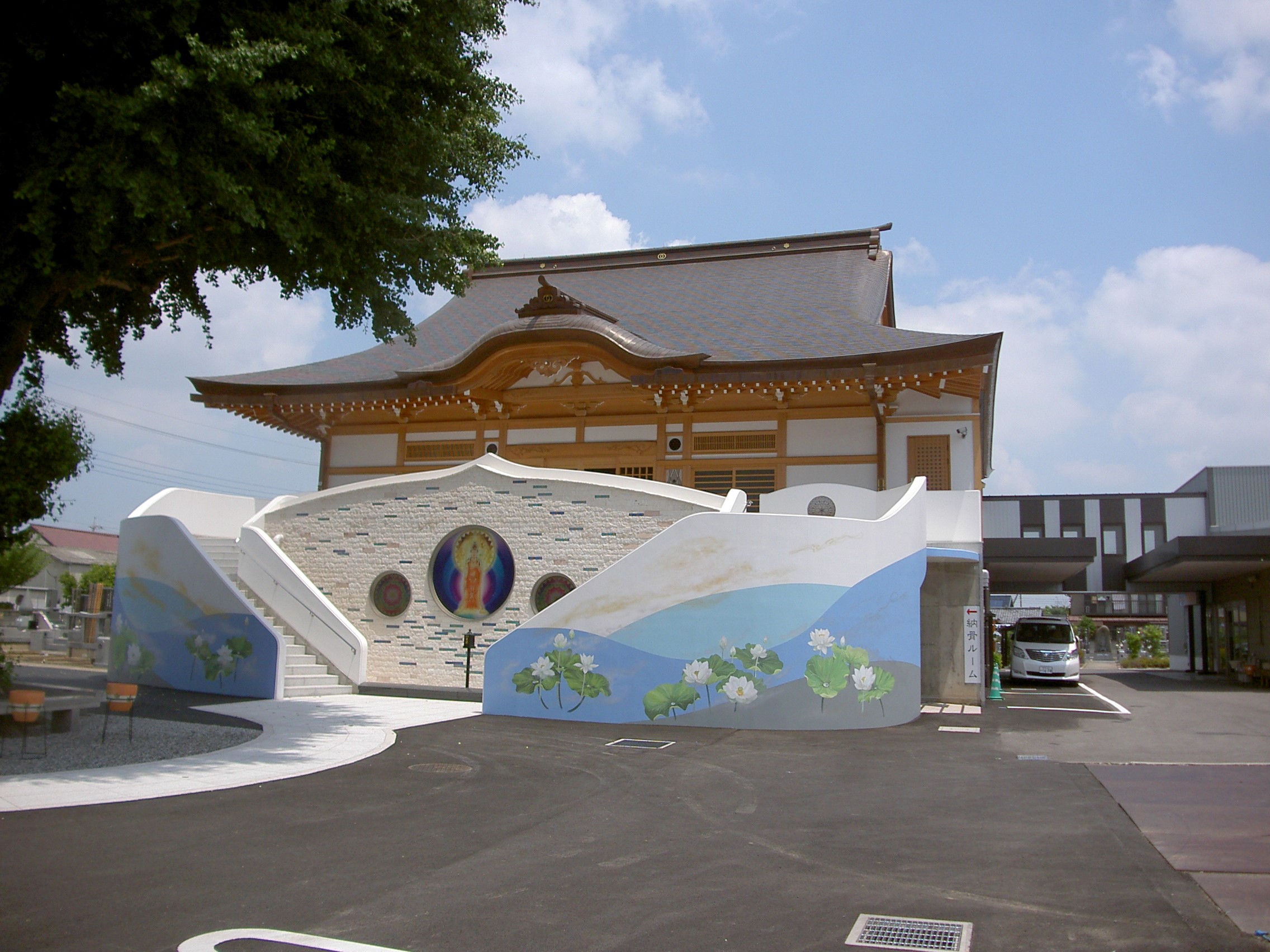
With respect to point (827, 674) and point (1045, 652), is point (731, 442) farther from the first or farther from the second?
point (1045, 652)

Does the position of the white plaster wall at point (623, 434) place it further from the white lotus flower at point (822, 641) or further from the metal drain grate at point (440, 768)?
the metal drain grate at point (440, 768)

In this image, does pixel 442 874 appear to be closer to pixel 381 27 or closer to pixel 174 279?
pixel 381 27

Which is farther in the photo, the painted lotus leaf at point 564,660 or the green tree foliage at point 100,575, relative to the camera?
the green tree foliage at point 100,575

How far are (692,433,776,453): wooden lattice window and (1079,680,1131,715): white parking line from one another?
7809 mm

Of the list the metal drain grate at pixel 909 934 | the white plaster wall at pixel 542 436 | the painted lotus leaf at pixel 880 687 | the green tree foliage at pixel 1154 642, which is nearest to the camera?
the metal drain grate at pixel 909 934

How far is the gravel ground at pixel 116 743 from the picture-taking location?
9.13m

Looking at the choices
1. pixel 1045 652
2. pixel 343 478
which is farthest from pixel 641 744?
pixel 1045 652

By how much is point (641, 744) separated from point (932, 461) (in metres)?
9.02

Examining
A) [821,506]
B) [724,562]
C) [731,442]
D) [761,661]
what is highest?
[731,442]

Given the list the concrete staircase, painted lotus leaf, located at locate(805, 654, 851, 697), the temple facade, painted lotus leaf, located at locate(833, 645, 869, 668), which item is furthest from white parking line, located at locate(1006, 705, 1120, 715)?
the concrete staircase

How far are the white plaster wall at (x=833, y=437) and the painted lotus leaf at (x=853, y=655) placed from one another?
5.62 m

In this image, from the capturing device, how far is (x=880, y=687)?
13281mm

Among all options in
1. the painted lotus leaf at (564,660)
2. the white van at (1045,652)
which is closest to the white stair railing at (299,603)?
the painted lotus leaf at (564,660)

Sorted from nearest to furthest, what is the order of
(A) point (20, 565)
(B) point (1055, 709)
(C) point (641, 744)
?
(C) point (641, 744) < (B) point (1055, 709) < (A) point (20, 565)
